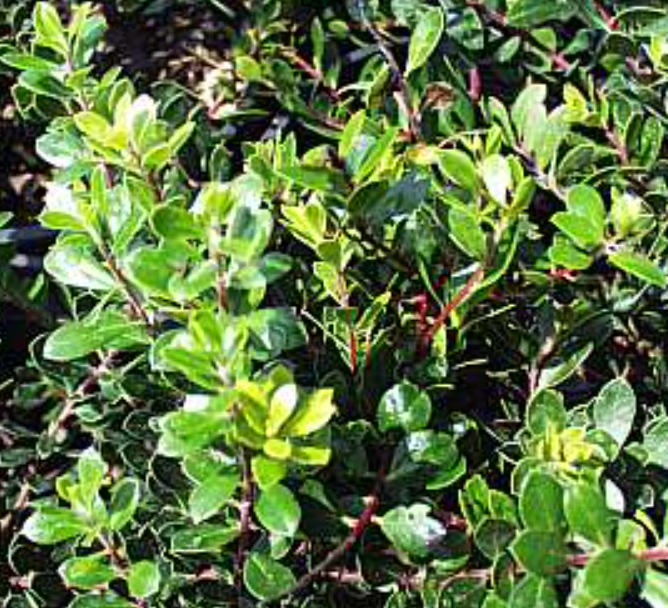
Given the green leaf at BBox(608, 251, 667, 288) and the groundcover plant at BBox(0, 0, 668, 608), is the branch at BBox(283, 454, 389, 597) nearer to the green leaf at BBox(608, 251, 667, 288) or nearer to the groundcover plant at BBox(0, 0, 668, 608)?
the groundcover plant at BBox(0, 0, 668, 608)

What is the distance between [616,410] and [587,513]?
25cm

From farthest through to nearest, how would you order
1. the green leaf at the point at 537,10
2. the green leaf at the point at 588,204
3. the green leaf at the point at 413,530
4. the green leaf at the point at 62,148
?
1. the green leaf at the point at 537,10
2. the green leaf at the point at 62,148
3. the green leaf at the point at 588,204
4. the green leaf at the point at 413,530

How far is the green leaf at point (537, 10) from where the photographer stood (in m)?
1.77

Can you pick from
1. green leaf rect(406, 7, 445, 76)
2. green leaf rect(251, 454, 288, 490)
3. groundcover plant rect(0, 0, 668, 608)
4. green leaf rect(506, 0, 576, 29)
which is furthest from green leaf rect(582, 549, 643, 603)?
green leaf rect(506, 0, 576, 29)

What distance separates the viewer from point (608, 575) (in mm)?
1028

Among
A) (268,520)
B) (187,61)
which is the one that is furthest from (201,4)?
(268,520)

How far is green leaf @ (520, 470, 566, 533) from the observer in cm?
109

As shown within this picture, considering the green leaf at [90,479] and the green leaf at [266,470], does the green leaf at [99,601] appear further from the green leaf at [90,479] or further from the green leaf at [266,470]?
the green leaf at [266,470]

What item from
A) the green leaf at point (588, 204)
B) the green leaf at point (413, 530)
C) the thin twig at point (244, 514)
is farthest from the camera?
the green leaf at point (588, 204)

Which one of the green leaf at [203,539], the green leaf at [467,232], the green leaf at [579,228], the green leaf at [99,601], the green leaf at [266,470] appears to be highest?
the green leaf at [467,232]

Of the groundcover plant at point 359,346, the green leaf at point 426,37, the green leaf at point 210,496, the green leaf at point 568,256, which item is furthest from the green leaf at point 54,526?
the green leaf at point 426,37

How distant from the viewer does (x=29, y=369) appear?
1.77m

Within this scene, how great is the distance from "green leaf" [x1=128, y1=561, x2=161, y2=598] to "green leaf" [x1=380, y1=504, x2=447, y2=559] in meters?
0.24

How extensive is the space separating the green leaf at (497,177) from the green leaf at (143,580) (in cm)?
52
